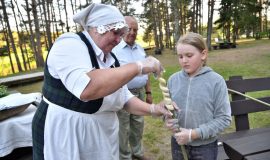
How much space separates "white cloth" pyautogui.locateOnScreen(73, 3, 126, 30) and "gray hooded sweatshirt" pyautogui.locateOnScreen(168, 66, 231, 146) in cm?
76

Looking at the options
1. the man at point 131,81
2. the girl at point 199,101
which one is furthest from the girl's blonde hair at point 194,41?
the man at point 131,81

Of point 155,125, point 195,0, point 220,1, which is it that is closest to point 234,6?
point 220,1

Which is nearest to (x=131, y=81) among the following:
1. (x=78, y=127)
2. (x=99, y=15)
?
(x=78, y=127)

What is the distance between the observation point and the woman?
1484mm

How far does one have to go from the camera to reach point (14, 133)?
3.01 metres

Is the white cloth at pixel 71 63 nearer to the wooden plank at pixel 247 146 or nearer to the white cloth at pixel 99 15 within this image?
the white cloth at pixel 99 15

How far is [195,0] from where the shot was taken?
90.6 ft

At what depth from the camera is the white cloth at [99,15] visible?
1696 mm

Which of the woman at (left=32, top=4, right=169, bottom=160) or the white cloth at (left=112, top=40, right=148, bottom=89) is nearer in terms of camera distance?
the woman at (left=32, top=4, right=169, bottom=160)

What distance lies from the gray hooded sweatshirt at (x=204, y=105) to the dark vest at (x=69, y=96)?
708mm

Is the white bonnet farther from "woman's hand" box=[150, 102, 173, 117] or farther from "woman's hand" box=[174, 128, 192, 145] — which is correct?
"woman's hand" box=[174, 128, 192, 145]

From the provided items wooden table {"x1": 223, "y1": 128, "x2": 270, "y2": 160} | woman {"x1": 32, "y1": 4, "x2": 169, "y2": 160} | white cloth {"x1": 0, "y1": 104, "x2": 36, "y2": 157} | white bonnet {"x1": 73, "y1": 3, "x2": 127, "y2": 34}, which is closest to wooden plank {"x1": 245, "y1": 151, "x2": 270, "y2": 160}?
wooden table {"x1": 223, "y1": 128, "x2": 270, "y2": 160}

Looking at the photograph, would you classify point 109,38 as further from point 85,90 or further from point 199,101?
point 199,101

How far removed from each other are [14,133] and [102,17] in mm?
1909
